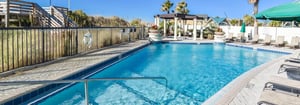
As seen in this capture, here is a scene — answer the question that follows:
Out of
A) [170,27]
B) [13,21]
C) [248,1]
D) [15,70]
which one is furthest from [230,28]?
[15,70]

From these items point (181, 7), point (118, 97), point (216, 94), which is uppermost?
point (181, 7)

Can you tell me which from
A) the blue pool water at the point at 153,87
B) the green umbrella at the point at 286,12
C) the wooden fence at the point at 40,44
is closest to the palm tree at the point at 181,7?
the wooden fence at the point at 40,44

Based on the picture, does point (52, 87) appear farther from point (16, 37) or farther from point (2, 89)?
point (16, 37)

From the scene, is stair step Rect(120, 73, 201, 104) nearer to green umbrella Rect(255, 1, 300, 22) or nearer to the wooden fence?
green umbrella Rect(255, 1, 300, 22)

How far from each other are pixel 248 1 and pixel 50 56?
70.5 ft

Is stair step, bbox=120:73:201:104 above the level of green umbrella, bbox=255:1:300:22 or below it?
below

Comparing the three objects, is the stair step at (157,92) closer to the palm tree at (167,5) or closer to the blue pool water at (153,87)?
the blue pool water at (153,87)

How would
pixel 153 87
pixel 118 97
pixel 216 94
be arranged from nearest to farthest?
pixel 216 94 → pixel 118 97 → pixel 153 87

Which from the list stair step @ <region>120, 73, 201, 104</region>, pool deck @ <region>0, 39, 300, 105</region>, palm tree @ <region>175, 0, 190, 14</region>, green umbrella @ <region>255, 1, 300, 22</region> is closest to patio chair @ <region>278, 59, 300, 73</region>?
pool deck @ <region>0, 39, 300, 105</region>

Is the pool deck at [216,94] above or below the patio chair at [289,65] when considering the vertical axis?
below

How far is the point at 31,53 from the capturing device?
24.9ft

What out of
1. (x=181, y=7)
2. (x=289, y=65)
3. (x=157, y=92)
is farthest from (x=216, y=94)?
(x=181, y=7)

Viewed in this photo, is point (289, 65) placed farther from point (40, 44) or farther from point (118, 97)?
point (40, 44)

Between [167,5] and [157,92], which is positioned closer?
[157,92]
